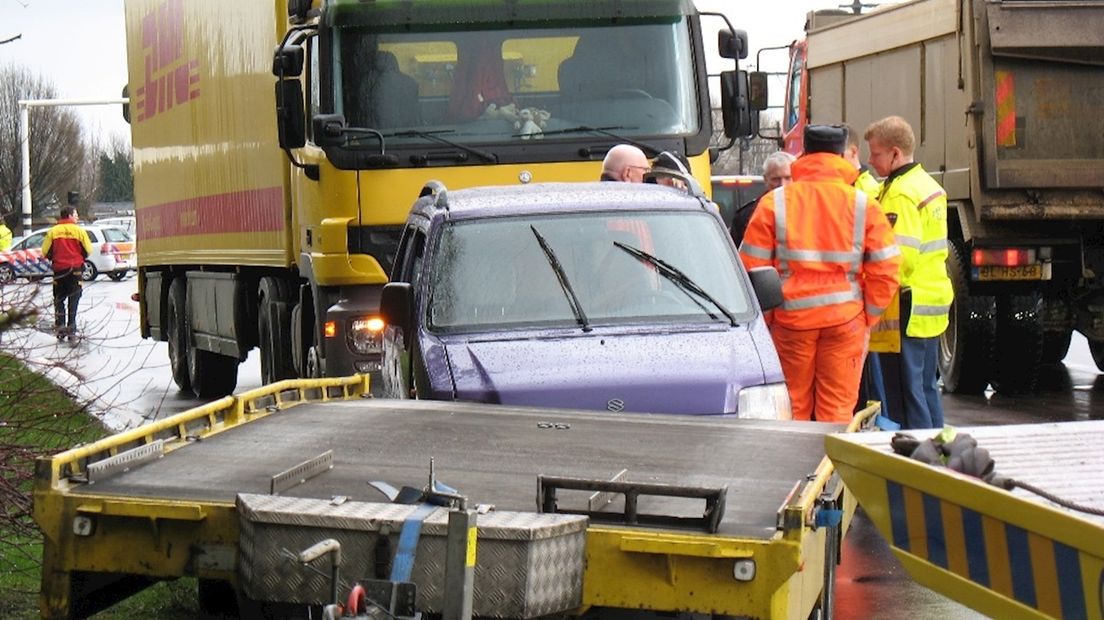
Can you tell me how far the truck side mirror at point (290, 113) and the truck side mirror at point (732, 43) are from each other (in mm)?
2747

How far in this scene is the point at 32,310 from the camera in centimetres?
560

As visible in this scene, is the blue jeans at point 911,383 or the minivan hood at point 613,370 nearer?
the minivan hood at point 613,370

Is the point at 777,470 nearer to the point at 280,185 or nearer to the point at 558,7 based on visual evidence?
the point at 558,7

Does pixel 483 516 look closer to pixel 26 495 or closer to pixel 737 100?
pixel 26 495

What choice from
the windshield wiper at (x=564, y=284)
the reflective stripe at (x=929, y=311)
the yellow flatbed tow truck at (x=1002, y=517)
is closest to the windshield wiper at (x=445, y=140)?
the reflective stripe at (x=929, y=311)

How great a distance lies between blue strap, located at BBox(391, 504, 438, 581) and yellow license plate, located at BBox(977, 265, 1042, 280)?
1117cm

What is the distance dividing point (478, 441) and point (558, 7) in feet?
21.3

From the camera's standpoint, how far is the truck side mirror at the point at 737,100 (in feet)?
42.7

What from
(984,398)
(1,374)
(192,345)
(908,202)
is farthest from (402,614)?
(192,345)

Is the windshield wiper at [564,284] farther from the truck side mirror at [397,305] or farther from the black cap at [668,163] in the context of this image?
the black cap at [668,163]

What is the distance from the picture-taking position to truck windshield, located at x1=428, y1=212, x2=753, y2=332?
8.62 metres

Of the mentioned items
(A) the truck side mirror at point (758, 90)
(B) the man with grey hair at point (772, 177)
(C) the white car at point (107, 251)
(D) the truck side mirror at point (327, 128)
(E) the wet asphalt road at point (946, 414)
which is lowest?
(C) the white car at point (107, 251)

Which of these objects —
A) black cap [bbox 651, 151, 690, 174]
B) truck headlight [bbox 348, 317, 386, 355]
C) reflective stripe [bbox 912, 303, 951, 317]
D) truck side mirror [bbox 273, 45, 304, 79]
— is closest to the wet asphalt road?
reflective stripe [bbox 912, 303, 951, 317]

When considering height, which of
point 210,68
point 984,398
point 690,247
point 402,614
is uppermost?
point 210,68
